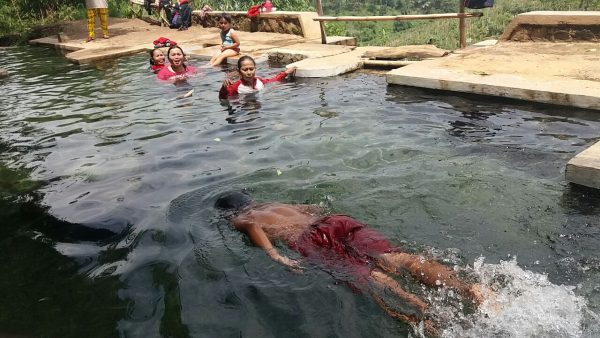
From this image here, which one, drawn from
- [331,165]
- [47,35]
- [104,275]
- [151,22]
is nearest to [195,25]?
[151,22]

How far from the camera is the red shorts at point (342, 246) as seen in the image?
10.1 ft

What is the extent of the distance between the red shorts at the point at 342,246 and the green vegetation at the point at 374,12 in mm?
14878

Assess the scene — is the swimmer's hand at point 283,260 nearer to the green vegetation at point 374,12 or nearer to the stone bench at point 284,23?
the stone bench at point 284,23

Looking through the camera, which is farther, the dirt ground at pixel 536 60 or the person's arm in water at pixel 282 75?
the person's arm in water at pixel 282 75

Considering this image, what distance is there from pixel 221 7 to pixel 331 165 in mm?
20147

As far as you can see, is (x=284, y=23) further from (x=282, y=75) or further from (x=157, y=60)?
(x=282, y=75)

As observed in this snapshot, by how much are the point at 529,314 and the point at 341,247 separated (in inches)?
46.5

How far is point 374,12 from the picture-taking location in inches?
2451

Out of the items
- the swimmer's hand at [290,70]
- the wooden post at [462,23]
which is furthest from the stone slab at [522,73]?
the swimmer's hand at [290,70]

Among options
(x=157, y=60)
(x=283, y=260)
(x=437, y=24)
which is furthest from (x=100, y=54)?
(x=437, y=24)

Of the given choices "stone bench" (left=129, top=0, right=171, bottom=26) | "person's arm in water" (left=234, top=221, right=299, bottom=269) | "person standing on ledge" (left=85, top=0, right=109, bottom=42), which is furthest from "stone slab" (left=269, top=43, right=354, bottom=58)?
"stone bench" (left=129, top=0, right=171, bottom=26)

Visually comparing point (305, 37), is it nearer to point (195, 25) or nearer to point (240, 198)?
point (195, 25)

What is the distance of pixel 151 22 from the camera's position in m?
18.3

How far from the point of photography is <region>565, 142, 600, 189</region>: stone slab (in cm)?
383
